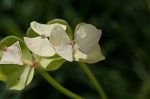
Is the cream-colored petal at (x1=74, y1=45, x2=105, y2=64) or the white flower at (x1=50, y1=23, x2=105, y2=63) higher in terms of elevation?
the white flower at (x1=50, y1=23, x2=105, y2=63)

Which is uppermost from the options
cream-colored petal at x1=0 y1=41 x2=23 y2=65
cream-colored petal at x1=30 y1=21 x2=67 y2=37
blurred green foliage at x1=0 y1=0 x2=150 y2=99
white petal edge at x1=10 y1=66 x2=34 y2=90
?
cream-colored petal at x1=30 y1=21 x2=67 y2=37

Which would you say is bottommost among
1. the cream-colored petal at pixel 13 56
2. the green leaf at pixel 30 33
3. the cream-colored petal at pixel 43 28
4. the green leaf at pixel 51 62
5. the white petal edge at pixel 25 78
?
the white petal edge at pixel 25 78

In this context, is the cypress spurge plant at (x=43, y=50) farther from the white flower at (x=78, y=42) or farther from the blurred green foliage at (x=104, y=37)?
the blurred green foliage at (x=104, y=37)

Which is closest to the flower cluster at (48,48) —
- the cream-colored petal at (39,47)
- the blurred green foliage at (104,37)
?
the cream-colored petal at (39,47)

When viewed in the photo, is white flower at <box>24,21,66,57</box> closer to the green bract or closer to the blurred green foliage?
the green bract

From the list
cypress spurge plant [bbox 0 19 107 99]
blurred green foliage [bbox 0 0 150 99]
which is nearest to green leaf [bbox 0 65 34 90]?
cypress spurge plant [bbox 0 19 107 99]

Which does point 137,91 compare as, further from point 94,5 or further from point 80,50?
point 80,50

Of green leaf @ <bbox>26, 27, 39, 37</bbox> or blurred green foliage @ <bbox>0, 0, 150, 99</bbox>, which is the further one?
blurred green foliage @ <bbox>0, 0, 150, 99</bbox>
